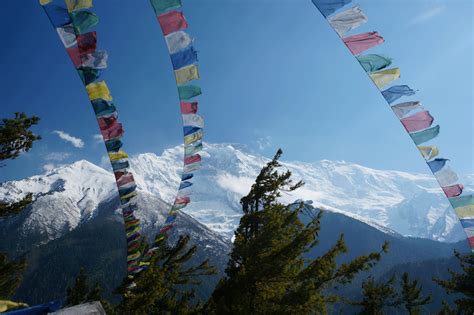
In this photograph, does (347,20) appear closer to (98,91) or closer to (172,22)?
(172,22)

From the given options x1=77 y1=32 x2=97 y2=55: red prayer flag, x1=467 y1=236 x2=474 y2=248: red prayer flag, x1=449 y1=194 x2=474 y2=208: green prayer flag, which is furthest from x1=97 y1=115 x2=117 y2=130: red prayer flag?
x1=467 y1=236 x2=474 y2=248: red prayer flag

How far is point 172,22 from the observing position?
6918 millimetres

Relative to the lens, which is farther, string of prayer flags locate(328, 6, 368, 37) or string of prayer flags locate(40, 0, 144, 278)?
string of prayer flags locate(328, 6, 368, 37)

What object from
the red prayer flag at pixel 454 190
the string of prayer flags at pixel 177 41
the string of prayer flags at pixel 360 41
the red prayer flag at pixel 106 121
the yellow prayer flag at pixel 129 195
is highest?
the string of prayer flags at pixel 177 41

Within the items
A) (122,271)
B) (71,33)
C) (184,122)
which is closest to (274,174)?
(184,122)

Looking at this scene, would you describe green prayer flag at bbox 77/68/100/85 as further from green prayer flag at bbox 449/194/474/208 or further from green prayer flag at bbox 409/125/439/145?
green prayer flag at bbox 449/194/474/208

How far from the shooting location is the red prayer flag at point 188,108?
808cm

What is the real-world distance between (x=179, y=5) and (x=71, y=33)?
2.00 m

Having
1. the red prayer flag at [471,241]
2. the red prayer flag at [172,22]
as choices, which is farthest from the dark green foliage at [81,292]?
the red prayer flag at [471,241]

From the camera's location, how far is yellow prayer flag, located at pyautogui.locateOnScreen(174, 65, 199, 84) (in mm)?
7446

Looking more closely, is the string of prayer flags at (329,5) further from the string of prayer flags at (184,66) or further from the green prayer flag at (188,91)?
the green prayer flag at (188,91)

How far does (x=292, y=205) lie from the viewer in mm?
13289

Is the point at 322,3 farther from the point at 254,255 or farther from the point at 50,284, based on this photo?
the point at 50,284

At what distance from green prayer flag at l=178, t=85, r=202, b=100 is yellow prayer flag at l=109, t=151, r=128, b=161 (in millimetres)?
1704
